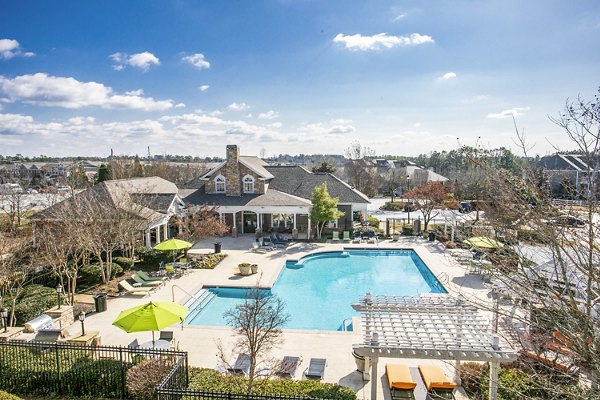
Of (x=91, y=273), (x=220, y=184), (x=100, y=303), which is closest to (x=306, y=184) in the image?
(x=220, y=184)

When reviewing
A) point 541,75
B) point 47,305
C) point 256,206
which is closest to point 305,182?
point 256,206

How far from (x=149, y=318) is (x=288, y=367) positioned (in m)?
4.37

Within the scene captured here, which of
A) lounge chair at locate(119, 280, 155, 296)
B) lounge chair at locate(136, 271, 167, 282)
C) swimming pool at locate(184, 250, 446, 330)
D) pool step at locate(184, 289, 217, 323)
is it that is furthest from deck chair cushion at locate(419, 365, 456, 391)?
lounge chair at locate(136, 271, 167, 282)

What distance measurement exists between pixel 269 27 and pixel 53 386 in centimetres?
1901

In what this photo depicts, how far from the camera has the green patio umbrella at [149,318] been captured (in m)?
11.2

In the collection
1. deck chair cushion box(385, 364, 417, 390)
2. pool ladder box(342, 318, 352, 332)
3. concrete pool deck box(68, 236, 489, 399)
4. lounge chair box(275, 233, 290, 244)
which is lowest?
pool ladder box(342, 318, 352, 332)

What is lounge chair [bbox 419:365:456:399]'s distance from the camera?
10.1 m

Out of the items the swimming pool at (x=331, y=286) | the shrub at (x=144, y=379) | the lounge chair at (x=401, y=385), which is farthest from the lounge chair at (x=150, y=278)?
the lounge chair at (x=401, y=385)

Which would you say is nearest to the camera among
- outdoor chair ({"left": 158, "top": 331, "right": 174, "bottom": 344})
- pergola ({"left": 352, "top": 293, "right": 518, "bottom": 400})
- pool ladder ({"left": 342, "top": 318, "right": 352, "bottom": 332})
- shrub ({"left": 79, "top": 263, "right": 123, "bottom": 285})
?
pergola ({"left": 352, "top": 293, "right": 518, "bottom": 400})

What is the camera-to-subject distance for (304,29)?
2142 centimetres

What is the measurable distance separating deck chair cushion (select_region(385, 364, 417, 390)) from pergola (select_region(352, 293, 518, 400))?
93cm

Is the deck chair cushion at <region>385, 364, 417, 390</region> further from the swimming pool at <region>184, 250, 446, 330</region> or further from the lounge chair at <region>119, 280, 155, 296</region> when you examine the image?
the lounge chair at <region>119, 280, 155, 296</region>

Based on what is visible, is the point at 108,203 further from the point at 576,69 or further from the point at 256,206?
the point at 576,69

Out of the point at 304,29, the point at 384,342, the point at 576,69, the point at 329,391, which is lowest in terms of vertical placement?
the point at 329,391
